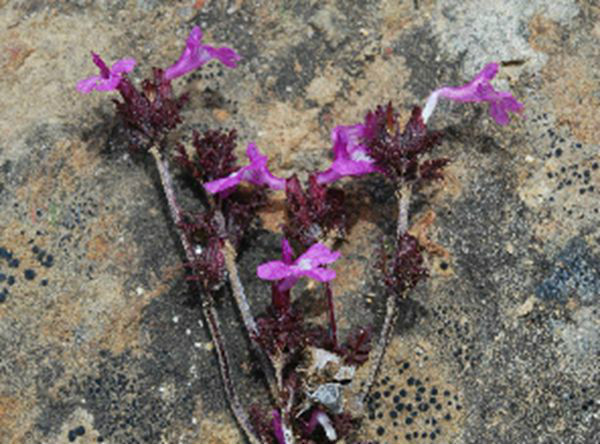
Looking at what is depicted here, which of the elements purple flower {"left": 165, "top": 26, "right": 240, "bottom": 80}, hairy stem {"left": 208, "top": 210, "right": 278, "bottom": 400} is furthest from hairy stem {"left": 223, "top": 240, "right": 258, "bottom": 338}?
purple flower {"left": 165, "top": 26, "right": 240, "bottom": 80}

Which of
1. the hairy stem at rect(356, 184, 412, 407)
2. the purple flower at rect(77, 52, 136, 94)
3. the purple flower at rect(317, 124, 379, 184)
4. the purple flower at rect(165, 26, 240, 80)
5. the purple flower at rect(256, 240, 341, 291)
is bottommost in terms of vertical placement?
the hairy stem at rect(356, 184, 412, 407)

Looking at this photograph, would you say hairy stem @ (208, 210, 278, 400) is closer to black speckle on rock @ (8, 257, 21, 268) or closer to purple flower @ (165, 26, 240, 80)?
purple flower @ (165, 26, 240, 80)

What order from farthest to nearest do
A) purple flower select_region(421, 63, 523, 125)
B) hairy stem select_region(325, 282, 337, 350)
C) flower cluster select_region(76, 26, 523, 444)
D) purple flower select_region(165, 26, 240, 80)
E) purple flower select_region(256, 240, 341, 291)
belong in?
purple flower select_region(165, 26, 240, 80), purple flower select_region(421, 63, 523, 125), hairy stem select_region(325, 282, 337, 350), flower cluster select_region(76, 26, 523, 444), purple flower select_region(256, 240, 341, 291)

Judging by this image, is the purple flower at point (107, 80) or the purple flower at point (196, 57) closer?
the purple flower at point (107, 80)

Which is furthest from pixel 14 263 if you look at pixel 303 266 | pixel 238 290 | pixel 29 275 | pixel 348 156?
pixel 348 156

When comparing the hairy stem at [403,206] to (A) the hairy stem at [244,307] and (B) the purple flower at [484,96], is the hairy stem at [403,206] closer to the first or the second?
(B) the purple flower at [484,96]

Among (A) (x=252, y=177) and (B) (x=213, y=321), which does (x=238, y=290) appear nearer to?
(B) (x=213, y=321)

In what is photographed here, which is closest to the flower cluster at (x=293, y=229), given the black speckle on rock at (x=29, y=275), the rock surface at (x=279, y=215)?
the rock surface at (x=279, y=215)
